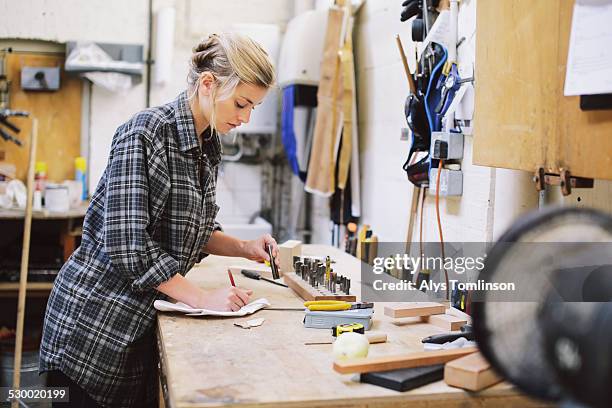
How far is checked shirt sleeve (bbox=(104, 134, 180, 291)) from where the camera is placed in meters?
1.68

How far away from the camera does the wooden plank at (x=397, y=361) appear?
4.26ft

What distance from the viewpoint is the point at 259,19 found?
14.9 ft

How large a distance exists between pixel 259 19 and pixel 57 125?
1.46m

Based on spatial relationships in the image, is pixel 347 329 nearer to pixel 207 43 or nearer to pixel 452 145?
pixel 207 43

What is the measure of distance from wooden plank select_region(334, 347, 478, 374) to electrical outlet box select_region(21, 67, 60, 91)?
3.35m

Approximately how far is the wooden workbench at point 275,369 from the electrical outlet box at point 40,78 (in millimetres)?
2770

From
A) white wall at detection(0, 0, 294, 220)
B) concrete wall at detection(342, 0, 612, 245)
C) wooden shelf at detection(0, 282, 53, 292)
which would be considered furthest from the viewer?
white wall at detection(0, 0, 294, 220)

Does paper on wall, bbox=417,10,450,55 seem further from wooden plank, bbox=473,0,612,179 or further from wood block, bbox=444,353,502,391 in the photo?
wood block, bbox=444,353,502,391

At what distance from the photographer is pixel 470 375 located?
4.12 ft

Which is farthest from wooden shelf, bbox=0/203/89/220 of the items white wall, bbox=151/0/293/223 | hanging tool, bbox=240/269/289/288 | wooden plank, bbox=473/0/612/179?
wooden plank, bbox=473/0/612/179

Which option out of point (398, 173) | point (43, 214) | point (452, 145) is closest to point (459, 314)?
point (452, 145)

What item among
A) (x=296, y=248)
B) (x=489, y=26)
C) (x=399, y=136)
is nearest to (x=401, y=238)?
(x=399, y=136)

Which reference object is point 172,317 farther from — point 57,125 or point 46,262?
point 57,125

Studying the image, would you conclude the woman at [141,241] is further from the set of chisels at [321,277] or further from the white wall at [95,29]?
the white wall at [95,29]
